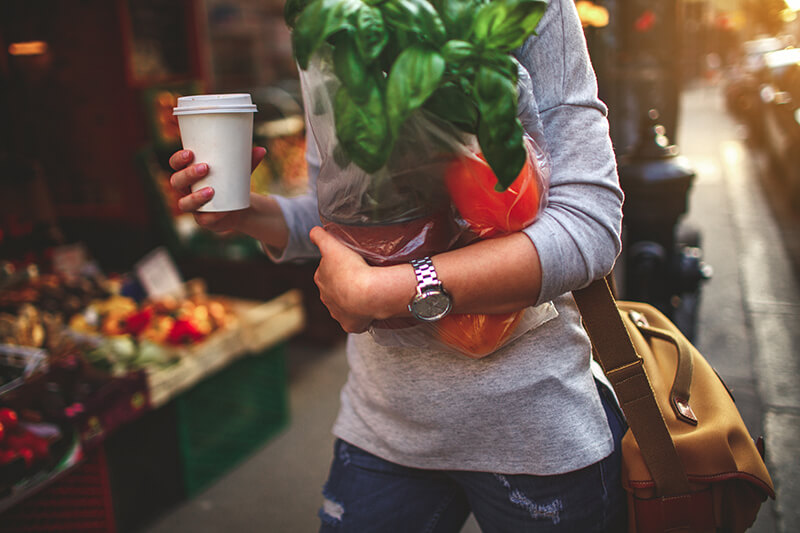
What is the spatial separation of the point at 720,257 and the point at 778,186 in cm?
260

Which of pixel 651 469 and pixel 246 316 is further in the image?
pixel 246 316

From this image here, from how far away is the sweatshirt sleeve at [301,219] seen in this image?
148 centimetres

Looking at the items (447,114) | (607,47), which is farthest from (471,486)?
(607,47)

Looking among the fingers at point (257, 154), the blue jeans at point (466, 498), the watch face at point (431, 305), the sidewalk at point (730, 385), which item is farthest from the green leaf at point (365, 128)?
the sidewalk at point (730, 385)

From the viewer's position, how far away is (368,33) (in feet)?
2.65

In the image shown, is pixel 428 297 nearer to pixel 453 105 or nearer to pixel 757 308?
pixel 453 105

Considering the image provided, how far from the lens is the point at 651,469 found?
115 centimetres

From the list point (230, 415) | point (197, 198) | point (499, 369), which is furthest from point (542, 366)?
point (230, 415)

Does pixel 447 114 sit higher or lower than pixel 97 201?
higher

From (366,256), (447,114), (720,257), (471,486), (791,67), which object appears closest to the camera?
(447,114)

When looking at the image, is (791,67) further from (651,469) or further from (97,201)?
(97,201)

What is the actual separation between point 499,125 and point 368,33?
0.21 m

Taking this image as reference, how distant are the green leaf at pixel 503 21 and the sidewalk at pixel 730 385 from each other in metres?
2.43

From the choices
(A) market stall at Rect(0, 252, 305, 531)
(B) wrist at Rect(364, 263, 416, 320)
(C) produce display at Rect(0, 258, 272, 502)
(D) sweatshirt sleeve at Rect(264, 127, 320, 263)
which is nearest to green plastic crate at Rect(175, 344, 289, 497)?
(A) market stall at Rect(0, 252, 305, 531)
